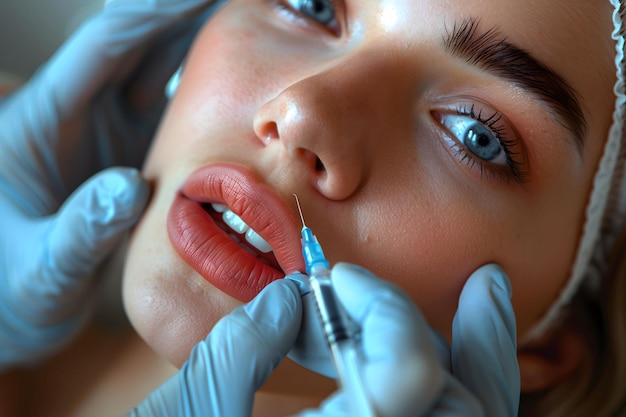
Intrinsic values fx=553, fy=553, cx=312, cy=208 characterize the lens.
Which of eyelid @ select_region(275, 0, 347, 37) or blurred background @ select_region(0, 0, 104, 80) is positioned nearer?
eyelid @ select_region(275, 0, 347, 37)

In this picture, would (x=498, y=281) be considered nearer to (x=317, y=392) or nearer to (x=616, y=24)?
(x=317, y=392)

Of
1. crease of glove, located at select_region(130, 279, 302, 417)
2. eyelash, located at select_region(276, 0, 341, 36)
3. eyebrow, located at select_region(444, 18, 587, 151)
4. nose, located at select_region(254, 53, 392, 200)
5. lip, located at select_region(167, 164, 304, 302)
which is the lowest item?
crease of glove, located at select_region(130, 279, 302, 417)

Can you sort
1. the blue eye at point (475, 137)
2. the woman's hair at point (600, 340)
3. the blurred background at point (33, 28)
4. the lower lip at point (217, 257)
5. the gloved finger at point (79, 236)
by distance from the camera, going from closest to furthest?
the lower lip at point (217, 257) < the blue eye at point (475, 137) < the gloved finger at point (79, 236) < the woman's hair at point (600, 340) < the blurred background at point (33, 28)

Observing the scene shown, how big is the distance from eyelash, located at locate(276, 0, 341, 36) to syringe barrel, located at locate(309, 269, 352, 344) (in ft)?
1.81

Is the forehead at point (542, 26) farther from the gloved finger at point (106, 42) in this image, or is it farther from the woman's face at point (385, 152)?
the gloved finger at point (106, 42)

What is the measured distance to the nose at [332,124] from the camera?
85 centimetres

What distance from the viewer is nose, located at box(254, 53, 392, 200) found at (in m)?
0.85

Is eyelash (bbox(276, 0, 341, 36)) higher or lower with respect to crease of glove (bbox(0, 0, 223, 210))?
higher

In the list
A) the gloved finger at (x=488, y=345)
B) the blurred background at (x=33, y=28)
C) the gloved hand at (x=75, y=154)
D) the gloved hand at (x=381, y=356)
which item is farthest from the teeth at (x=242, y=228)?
the blurred background at (x=33, y=28)

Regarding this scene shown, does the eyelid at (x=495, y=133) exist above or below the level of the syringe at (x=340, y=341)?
above

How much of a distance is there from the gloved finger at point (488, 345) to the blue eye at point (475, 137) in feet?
0.72

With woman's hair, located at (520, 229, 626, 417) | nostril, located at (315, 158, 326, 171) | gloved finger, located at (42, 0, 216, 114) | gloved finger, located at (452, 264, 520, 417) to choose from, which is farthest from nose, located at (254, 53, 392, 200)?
woman's hair, located at (520, 229, 626, 417)

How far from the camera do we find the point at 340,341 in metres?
0.65

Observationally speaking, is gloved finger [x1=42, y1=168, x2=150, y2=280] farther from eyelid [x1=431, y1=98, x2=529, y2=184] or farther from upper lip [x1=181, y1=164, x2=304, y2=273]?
eyelid [x1=431, y1=98, x2=529, y2=184]
